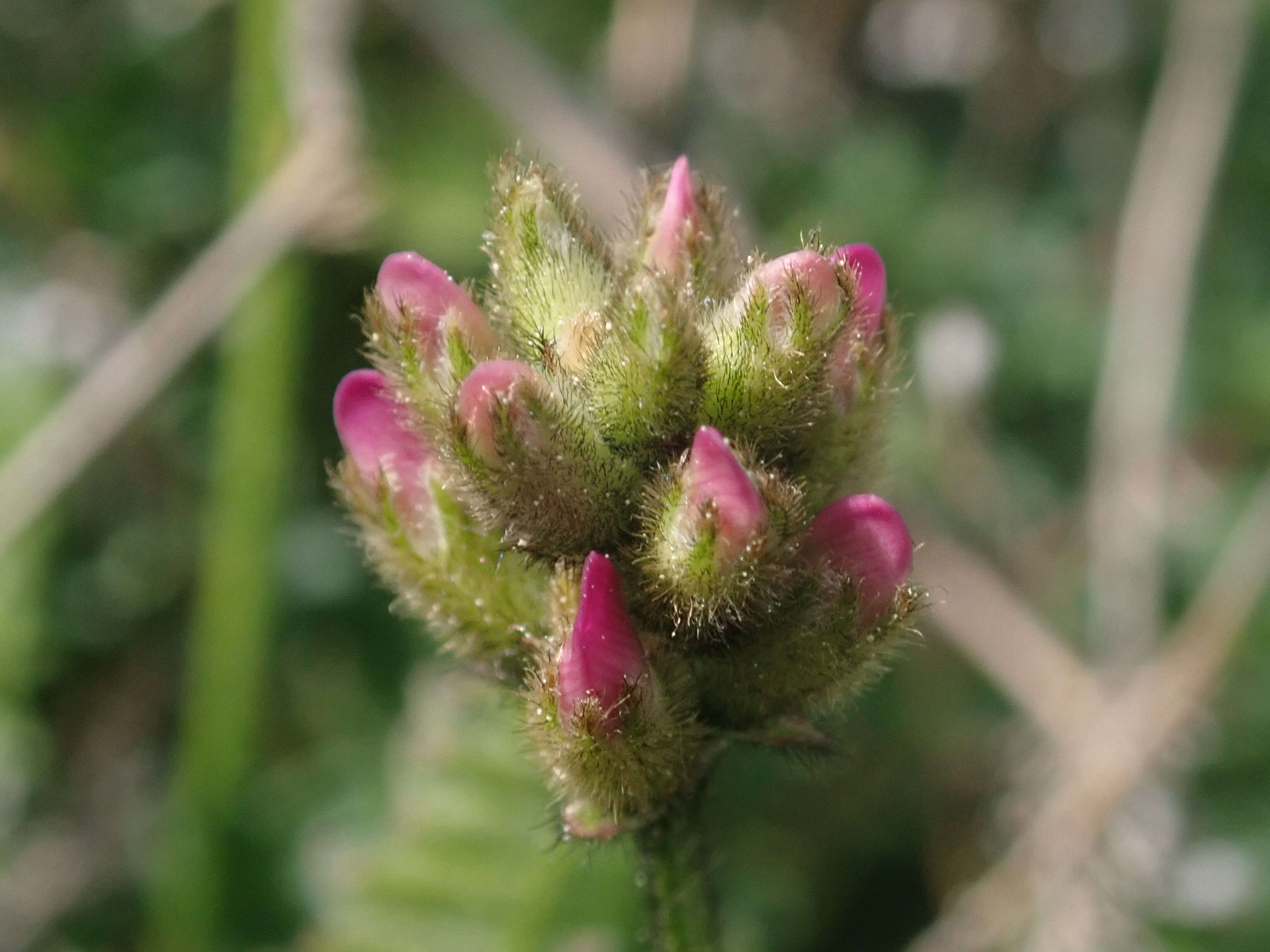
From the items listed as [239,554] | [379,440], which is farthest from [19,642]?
[379,440]

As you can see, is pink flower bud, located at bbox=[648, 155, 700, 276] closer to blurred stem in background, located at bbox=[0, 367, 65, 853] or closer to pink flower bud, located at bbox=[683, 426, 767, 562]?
pink flower bud, located at bbox=[683, 426, 767, 562]

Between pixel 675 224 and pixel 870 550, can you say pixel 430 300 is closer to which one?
pixel 675 224

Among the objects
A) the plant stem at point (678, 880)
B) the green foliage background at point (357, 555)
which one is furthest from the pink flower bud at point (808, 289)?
the green foliage background at point (357, 555)

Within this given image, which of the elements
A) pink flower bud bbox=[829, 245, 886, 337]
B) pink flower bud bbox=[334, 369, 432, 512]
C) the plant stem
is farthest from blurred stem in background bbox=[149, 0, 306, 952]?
pink flower bud bbox=[829, 245, 886, 337]

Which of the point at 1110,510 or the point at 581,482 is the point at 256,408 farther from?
the point at 1110,510

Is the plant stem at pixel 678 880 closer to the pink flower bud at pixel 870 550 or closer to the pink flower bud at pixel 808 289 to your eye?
the pink flower bud at pixel 870 550
